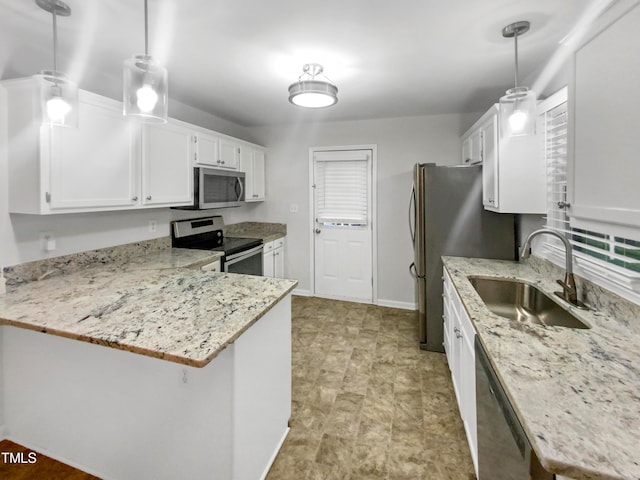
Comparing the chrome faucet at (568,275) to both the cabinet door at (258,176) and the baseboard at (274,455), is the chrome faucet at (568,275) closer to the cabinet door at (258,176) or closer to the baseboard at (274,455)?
the baseboard at (274,455)

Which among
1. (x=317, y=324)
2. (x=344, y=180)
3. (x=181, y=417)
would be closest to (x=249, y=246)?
(x=317, y=324)

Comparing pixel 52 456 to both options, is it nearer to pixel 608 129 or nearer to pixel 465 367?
pixel 465 367

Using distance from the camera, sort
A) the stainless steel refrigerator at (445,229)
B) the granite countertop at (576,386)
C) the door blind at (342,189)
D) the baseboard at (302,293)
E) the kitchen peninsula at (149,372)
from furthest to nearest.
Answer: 1. the baseboard at (302,293)
2. the door blind at (342,189)
3. the stainless steel refrigerator at (445,229)
4. the kitchen peninsula at (149,372)
5. the granite countertop at (576,386)

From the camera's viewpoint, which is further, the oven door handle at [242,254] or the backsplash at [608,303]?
the oven door handle at [242,254]

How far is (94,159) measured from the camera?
207cm

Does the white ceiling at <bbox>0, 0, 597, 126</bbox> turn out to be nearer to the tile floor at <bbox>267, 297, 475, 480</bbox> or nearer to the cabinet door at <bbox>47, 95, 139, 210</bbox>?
the cabinet door at <bbox>47, 95, 139, 210</bbox>

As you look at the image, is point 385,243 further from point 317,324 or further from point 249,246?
point 249,246

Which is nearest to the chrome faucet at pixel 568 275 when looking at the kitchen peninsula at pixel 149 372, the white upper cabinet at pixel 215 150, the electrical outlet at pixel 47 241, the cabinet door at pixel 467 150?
the kitchen peninsula at pixel 149 372

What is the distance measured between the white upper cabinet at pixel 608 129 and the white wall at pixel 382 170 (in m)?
2.76

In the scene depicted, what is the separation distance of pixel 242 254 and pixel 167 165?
1125 mm

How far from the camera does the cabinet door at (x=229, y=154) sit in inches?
136

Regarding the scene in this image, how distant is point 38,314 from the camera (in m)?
1.38

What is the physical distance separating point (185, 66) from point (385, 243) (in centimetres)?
291

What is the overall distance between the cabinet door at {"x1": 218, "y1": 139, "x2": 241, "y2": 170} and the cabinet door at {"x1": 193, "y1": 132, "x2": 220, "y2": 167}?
71 mm
